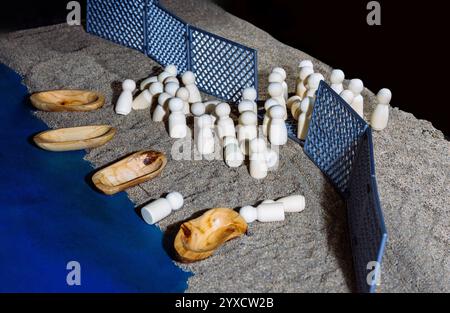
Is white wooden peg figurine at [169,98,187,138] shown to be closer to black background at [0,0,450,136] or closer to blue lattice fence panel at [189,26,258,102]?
blue lattice fence panel at [189,26,258,102]

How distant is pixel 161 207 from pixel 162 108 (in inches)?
24.9

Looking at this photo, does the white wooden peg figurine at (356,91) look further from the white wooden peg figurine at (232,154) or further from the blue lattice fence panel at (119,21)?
the blue lattice fence panel at (119,21)

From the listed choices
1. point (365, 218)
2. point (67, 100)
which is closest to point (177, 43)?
point (67, 100)

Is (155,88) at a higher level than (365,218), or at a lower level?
lower

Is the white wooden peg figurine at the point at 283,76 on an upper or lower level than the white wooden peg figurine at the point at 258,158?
upper

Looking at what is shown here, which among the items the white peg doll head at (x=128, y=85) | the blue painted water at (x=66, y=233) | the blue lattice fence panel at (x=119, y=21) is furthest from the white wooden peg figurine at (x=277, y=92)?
the blue lattice fence panel at (x=119, y=21)

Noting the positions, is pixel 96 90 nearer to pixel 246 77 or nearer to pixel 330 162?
pixel 246 77

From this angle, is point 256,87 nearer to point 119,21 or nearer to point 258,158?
point 258,158

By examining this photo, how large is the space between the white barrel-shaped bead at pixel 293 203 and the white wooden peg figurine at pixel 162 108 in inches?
28.4

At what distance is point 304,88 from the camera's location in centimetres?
291

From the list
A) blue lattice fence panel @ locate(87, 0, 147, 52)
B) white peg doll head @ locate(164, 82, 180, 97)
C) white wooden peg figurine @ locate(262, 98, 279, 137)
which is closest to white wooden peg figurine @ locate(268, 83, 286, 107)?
white wooden peg figurine @ locate(262, 98, 279, 137)

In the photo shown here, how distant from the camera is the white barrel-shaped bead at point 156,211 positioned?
7.51 feet

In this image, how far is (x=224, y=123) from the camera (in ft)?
8.62

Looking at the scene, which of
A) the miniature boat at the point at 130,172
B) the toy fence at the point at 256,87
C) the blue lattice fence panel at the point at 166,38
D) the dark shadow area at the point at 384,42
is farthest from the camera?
the dark shadow area at the point at 384,42
